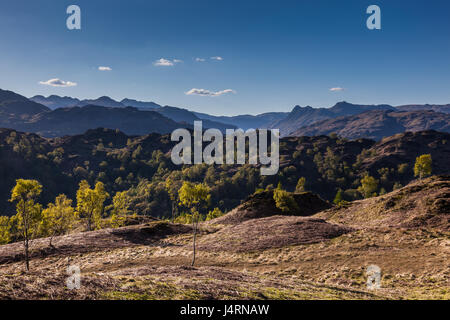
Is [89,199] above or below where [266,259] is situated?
above

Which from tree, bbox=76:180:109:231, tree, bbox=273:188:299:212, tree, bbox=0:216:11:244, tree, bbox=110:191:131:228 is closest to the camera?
tree, bbox=76:180:109:231

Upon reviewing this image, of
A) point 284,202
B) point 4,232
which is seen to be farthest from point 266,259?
point 4,232

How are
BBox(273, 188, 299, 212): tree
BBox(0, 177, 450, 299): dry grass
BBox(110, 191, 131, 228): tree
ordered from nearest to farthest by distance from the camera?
BBox(0, 177, 450, 299): dry grass < BBox(110, 191, 131, 228): tree < BBox(273, 188, 299, 212): tree

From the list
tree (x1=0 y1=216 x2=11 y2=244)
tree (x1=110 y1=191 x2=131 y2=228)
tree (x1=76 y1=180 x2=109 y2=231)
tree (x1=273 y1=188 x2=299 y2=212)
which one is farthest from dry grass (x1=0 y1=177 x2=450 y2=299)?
tree (x1=0 y1=216 x2=11 y2=244)

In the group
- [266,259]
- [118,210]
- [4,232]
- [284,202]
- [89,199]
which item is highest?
[89,199]

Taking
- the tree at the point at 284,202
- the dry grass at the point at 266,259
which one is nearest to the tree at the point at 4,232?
the dry grass at the point at 266,259

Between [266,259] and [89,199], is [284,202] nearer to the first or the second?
[266,259]

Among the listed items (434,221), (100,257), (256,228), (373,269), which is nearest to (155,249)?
(100,257)

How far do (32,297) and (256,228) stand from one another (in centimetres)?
4716

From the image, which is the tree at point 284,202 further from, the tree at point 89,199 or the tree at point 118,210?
the tree at point 89,199

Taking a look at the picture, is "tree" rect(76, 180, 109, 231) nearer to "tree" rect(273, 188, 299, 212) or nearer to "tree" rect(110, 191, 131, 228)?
"tree" rect(110, 191, 131, 228)

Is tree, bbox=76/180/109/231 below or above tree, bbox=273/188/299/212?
above

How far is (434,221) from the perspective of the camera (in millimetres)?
47125
